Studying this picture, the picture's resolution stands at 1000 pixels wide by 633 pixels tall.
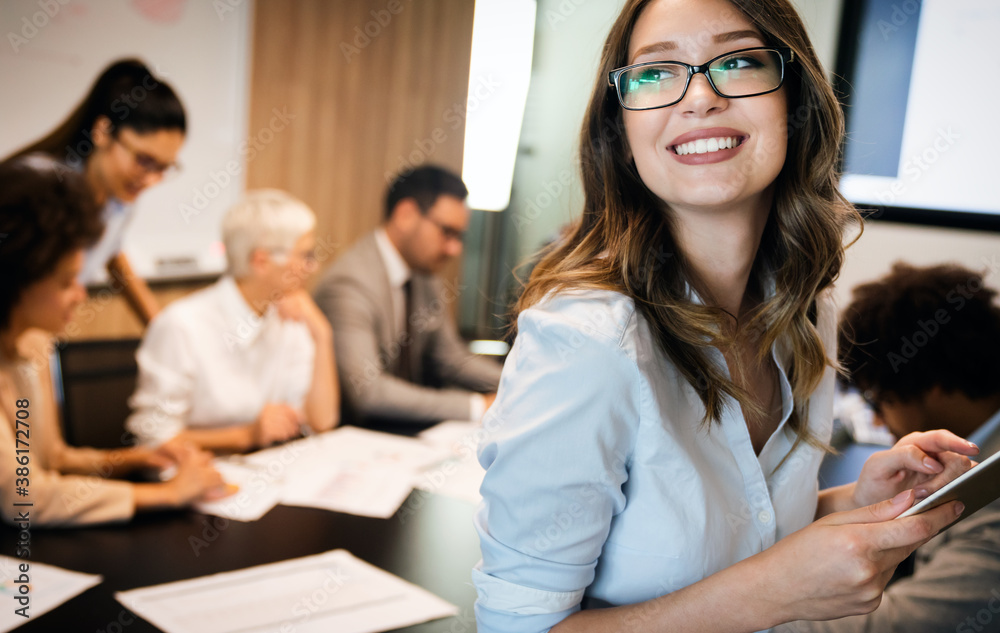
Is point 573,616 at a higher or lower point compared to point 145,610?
higher

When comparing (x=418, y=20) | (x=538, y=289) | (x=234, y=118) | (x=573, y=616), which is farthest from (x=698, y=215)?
(x=418, y=20)

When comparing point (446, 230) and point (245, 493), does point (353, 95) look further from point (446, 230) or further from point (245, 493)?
point (245, 493)

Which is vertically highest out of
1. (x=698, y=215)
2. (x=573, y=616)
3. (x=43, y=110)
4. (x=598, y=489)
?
(x=43, y=110)

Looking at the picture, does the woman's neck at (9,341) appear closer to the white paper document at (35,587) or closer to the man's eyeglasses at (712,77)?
the white paper document at (35,587)

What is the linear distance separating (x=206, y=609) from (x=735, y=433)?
904 millimetres

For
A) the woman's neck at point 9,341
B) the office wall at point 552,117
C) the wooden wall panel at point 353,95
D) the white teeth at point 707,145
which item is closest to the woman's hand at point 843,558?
the white teeth at point 707,145

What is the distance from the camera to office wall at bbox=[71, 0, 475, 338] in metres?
3.62

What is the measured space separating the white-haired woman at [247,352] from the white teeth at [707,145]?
1634 mm

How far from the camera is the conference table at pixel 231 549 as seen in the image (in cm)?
122

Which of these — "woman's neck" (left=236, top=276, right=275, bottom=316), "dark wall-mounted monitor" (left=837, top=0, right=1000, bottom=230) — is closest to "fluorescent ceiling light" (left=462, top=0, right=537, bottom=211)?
"dark wall-mounted monitor" (left=837, top=0, right=1000, bottom=230)

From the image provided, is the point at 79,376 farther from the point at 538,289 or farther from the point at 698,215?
the point at 698,215

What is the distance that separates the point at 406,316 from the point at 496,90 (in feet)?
6.63

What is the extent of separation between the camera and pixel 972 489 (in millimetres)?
768

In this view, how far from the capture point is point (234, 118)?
11.5 ft
